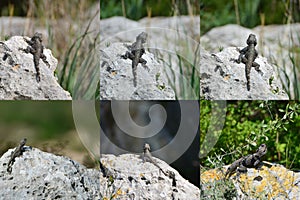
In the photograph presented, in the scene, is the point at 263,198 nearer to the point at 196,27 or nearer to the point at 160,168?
the point at 160,168

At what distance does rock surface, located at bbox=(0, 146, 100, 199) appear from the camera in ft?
6.66

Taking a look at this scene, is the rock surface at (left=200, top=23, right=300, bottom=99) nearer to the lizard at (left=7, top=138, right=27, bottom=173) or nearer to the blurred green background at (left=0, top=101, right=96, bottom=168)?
the blurred green background at (left=0, top=101, right=96, bottom=168)

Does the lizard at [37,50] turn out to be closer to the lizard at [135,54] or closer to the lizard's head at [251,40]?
the lizard at [135,54]

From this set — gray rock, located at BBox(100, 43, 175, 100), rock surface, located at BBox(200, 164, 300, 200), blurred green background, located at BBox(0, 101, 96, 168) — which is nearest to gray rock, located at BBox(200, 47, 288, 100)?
gray rock, located at BBox(100, 43, 175, 100)

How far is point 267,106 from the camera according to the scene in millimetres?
2170

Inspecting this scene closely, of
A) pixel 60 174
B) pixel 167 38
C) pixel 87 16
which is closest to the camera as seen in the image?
pixel 60 174

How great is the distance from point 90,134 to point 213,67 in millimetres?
534

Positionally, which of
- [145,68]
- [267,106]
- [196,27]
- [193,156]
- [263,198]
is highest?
[196,27]

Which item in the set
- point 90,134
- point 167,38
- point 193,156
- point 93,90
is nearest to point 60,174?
point 90,134

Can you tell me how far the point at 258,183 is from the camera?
214 centimetres

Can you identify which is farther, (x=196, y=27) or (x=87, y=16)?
(x=87, y=16)

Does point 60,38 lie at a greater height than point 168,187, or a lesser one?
greater

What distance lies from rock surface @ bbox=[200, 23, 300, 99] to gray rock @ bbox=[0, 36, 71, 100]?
0.61m

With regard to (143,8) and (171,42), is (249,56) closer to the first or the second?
(171,42)
